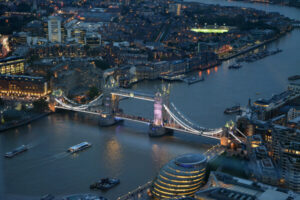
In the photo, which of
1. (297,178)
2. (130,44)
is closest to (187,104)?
(297,178)

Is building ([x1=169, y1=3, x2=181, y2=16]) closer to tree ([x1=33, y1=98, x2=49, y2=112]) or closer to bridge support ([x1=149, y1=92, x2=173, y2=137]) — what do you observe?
tree ([x1=33, y1=98, x2=49, y2=112])

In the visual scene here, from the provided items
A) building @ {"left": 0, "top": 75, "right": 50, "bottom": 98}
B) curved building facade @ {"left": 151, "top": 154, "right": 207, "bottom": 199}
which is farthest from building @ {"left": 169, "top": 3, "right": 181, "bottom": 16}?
curved building facade @ {"left": 151, "top": 154, "right": 207, "bottom": 199}

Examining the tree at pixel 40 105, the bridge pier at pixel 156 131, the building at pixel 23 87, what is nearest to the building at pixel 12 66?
the building at pixel 23 87

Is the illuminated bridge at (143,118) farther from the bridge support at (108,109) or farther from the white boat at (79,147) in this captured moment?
the white boat at (79,147)

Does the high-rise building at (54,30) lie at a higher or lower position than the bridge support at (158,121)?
higher

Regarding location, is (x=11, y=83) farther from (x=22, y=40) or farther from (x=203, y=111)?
(x=22, y=40)
